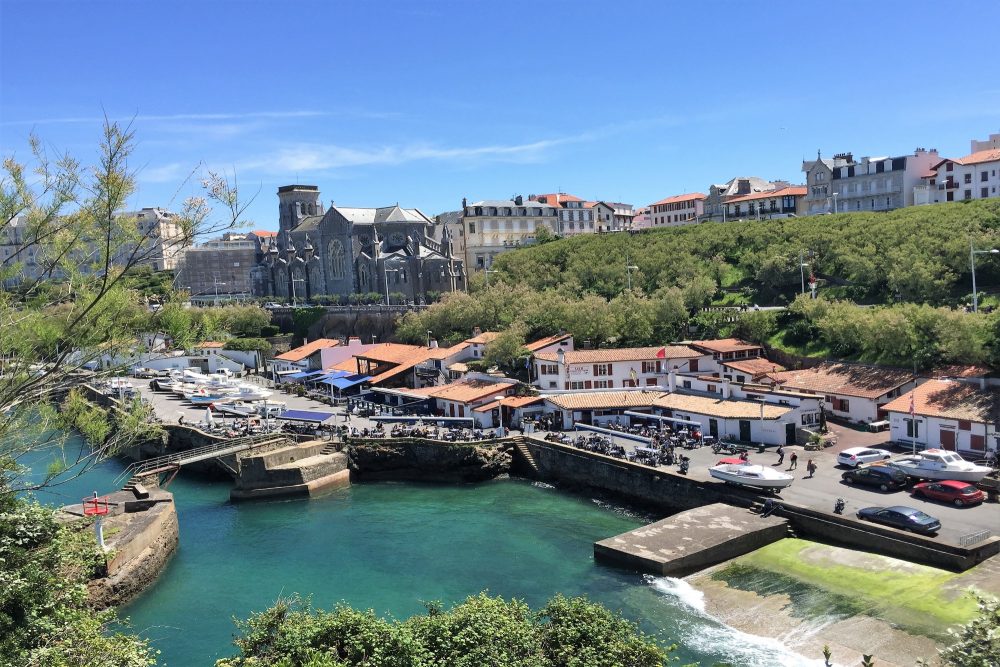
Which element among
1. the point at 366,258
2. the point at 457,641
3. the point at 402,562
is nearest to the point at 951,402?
the point at 402,562

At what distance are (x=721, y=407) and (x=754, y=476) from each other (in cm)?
1017

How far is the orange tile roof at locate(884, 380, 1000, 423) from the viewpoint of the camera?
32.6 metres

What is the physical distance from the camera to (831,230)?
219 feet

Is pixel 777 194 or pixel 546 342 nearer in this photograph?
pixel 546 342

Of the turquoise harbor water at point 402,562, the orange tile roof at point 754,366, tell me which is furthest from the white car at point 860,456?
the orange tile roof at point 754,366

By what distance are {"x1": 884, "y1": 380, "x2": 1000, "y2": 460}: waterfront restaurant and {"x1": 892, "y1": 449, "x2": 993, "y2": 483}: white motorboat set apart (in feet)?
6.95

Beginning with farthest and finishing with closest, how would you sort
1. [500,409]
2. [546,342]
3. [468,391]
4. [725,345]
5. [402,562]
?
[546,342]
[725,345]
[468,391]
[500,409]
[402,562]

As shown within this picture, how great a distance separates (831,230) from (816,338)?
21508mm

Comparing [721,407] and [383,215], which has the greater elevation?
[383,215]

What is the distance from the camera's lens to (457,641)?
16094mm

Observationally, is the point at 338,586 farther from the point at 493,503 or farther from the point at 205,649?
the point at 493,503

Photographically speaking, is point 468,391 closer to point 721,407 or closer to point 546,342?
point 546,342

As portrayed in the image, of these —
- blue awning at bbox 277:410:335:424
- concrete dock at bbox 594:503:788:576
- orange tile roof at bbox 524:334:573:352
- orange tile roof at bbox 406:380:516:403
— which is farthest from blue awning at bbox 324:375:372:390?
concrete dock at bbox 594:503:788:576

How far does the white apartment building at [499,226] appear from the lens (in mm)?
100312
